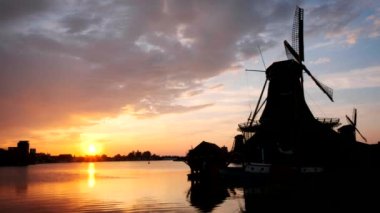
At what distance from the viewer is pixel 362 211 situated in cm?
2648

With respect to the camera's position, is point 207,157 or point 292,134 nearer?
point 292,134

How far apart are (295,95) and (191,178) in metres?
30.2

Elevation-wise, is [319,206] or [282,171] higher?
[282,171]

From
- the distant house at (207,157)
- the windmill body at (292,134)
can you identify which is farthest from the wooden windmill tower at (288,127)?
the distant house at (207,157)

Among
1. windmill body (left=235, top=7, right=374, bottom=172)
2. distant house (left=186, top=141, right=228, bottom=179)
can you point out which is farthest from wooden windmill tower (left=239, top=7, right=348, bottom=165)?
distant house (left=186, top=141, right=228, bottom=179)

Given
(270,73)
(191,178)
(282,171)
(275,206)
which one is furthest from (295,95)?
(191,178)

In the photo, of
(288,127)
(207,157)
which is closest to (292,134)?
(288,127)

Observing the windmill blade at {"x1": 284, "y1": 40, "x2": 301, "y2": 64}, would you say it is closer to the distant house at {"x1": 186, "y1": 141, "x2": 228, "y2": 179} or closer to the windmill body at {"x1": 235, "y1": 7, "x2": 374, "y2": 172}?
the windmill body at {"x1": 235, "y1": 7, "x2": 374, "y2": 172}

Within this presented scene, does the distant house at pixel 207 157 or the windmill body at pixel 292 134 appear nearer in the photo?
the windmill body at pixel 292 134

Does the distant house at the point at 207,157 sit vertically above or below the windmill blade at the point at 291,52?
below

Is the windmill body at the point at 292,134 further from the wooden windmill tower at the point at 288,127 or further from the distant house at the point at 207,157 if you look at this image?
the distant house at the point at 207,157

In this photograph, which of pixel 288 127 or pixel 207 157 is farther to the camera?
pixel 207 157

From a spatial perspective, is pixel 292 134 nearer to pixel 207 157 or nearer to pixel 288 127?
pixel 288 127

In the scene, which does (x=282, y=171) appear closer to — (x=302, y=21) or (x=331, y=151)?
(x=331, y=151)
